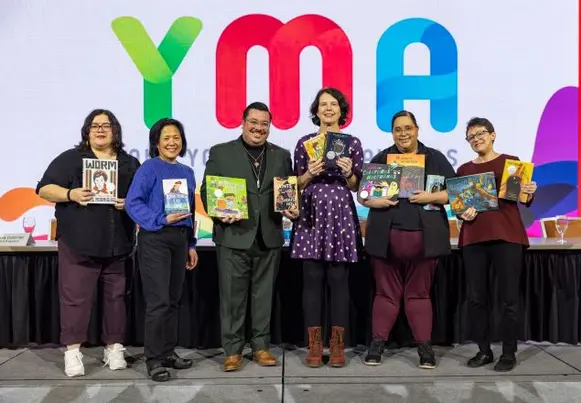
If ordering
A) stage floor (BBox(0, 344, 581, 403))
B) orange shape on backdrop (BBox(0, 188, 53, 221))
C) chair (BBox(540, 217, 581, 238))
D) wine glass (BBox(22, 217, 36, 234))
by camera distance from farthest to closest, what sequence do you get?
1. orange shape on backdrop (BBox(0, 188, 53, 221))
2. chair (BBox(540, 217, 581, 238))
3. wine glass (BBox(22, 217, 36, 234))
4. stage floor (BBox(0, 344, 581, 403))

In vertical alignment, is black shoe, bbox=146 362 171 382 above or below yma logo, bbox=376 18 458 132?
below

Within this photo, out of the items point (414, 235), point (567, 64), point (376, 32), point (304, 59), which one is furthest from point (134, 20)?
point (567, 64)

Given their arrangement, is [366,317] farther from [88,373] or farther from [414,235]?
[88,373]

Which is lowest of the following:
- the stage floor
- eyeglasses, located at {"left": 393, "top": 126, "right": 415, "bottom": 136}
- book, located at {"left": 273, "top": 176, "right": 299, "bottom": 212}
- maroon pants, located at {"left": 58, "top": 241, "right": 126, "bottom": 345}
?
the stage floor

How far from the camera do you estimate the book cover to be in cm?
313

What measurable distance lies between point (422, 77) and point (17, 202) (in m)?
4.19

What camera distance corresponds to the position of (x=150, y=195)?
3.16m

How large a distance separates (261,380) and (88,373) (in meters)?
1.01

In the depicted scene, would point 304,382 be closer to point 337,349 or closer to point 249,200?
point 337,349

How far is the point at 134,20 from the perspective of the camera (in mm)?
5633

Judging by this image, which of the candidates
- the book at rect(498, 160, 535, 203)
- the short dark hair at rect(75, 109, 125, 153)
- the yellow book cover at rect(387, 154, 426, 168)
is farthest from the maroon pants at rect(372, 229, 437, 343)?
the short dark hair at rect(75, 109, 125, 153)

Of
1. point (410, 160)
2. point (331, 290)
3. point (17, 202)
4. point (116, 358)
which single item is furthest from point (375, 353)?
point (17, 202)

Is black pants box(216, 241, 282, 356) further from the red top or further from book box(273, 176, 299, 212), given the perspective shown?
the red top

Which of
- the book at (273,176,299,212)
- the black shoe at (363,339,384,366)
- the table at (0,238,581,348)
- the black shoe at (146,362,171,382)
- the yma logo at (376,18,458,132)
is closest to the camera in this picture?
the black shoe at (146,362,171,382)
